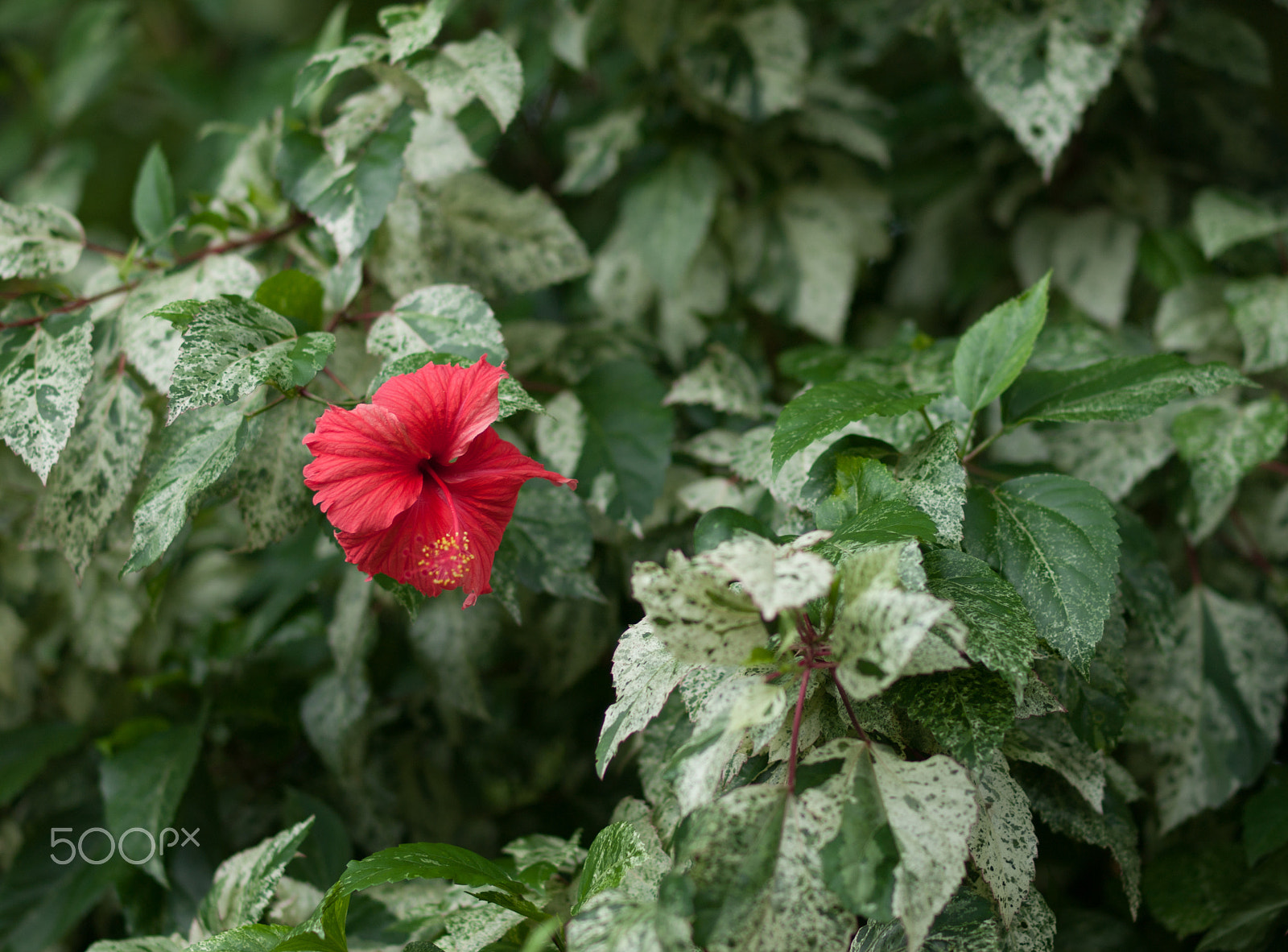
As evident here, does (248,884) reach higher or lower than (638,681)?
lower

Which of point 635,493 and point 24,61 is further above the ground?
point 24,61

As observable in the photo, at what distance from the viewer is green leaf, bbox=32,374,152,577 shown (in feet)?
2.08

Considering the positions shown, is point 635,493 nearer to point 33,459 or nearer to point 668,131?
point 33,459

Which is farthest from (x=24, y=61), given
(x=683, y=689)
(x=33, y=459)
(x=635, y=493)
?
(x=683, y=689)

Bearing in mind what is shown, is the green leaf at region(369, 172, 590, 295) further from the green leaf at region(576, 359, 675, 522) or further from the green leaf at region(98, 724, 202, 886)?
the green leaf at region(98, 724, 202, 886)

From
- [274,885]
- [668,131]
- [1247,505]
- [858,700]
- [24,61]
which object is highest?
[24,61]

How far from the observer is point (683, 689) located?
498 millimetres

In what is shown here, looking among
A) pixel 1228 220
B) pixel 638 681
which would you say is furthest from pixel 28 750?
pixel 1228 220

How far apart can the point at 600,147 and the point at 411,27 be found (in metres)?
0.37

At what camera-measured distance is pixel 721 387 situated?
0.79 metres

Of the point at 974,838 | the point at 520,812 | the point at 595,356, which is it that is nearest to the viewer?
the point at 974,838

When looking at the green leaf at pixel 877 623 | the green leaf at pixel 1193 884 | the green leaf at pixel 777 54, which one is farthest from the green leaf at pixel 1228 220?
the green leaf at pixel 877 623

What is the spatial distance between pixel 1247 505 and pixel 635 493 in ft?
2.24

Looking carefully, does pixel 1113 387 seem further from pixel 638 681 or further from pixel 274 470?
pixel 274 470
